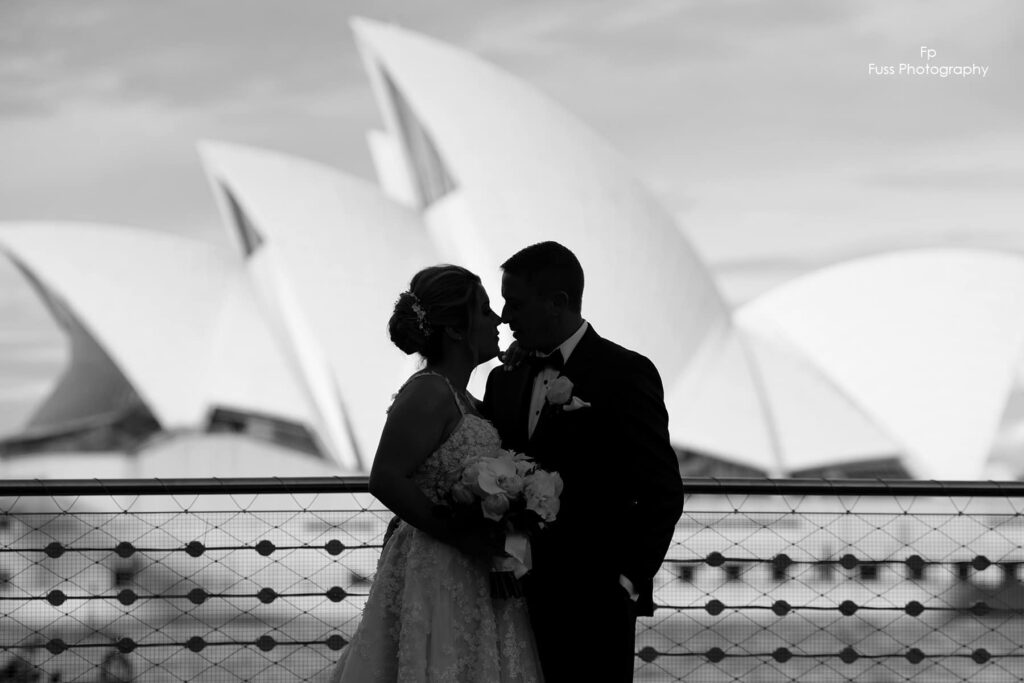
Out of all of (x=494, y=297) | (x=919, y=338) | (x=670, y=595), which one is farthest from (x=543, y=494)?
(x=919, y=338)

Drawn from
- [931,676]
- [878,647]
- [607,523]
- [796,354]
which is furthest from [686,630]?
[607,523]

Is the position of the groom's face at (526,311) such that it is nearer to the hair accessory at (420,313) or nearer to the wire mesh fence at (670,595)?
the hair accessory at (420,313)

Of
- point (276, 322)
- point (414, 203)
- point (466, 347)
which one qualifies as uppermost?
point (466, 347)

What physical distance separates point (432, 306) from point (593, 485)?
49 centimetres

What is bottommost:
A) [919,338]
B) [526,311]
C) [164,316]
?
[919,338]

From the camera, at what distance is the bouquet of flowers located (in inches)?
85.5

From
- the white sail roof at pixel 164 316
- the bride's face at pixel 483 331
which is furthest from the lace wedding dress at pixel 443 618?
the white sail roof at pixel 164 316

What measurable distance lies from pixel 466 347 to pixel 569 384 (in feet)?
0.78

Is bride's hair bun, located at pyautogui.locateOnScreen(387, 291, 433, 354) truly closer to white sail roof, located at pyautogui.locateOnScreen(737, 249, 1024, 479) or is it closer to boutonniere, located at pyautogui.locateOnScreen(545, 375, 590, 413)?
boutonniere, located at pyautogui.locateOnScreen(545, 375, 590, 413)

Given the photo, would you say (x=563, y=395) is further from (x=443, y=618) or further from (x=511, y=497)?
(x=443, y=618)

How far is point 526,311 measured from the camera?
2.35 meters

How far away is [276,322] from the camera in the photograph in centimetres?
1941

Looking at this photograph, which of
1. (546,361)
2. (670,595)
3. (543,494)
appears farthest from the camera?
(670,595)

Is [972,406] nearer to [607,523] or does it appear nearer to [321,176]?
[321,176]
